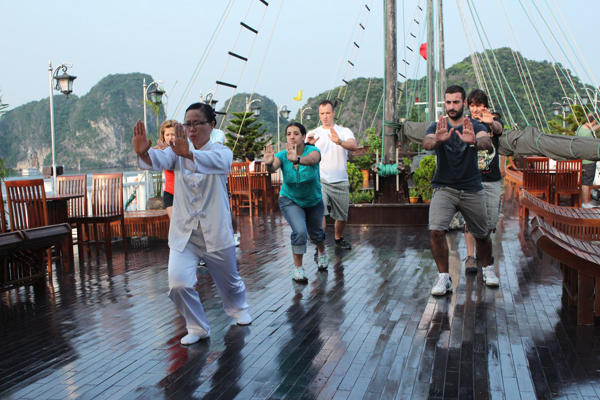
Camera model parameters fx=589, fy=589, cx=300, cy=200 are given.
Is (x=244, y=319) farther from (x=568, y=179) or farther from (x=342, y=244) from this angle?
(x=568, y=179)

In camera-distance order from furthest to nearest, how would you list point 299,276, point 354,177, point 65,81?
point 65,81, point 354,177, point 299,276

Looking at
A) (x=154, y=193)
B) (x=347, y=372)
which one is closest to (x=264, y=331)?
(x=347, y=372)

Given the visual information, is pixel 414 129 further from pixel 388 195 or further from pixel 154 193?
pixel 154 193

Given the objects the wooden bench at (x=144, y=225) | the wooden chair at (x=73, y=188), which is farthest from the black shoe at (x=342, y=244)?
the wooden chair at (x=73, y=188)

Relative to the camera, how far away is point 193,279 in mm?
4051

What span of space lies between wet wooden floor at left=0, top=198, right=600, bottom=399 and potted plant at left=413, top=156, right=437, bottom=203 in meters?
4.08

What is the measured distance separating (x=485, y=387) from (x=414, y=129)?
6.81 m

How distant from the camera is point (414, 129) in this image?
9.55 metres

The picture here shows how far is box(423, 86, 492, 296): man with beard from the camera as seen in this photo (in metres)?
5.07

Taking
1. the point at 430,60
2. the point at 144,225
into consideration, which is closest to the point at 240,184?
the point at 144,225

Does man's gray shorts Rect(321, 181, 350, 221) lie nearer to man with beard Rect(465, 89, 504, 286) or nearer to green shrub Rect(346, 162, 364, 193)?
man with beard Rect(465, 89, 504, 286)

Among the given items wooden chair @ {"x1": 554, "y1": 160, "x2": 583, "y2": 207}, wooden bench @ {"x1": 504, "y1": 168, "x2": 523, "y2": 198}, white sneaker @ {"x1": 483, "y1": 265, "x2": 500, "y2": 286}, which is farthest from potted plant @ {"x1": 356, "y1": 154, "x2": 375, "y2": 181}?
white sneaker @ {"x1": 483, "y1": 265, "x2": 500, "y2": 286}

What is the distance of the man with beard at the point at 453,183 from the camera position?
507 cm

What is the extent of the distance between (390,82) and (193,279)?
25.4 feet
